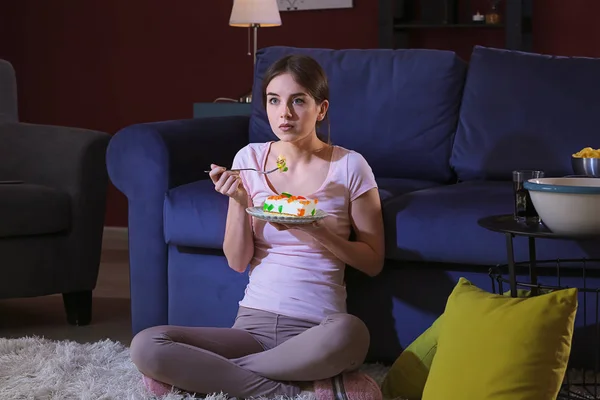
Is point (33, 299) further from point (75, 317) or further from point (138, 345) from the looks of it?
point (138, 345)

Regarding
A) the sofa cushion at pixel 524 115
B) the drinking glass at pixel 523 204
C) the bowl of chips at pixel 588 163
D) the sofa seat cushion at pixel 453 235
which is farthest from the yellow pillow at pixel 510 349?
the sofa cushion at pixel 524 115

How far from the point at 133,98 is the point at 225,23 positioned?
2.12 ft

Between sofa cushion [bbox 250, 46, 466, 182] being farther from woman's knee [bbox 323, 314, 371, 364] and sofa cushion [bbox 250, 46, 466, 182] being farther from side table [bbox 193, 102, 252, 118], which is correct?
side table [bbox 193, 102, 252, 118]

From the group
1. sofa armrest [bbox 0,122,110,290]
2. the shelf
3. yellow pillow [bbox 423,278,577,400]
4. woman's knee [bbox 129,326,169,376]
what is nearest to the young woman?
woman's knee [bbox 129,326,169,376]

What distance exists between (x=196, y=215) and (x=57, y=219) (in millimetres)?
733

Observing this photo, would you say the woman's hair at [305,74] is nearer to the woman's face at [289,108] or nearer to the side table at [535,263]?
the woman's face at [289,108]

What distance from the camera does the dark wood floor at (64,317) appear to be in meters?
2.98

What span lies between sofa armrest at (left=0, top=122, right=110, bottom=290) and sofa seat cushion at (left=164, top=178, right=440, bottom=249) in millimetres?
609

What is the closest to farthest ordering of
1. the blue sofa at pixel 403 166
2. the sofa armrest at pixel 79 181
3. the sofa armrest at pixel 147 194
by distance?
the blue sofa at pixel 403 166 → the sofa armrest at pixel 147 194 → the sofa armrest at pixel 79 181

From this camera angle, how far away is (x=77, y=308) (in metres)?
3.14

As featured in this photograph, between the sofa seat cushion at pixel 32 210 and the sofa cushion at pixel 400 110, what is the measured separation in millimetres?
890

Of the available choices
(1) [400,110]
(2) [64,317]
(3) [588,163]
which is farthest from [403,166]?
(2) [64,317]

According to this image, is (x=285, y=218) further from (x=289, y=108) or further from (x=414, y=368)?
(x=414, y=368)

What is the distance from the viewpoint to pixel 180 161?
273 centimetres
